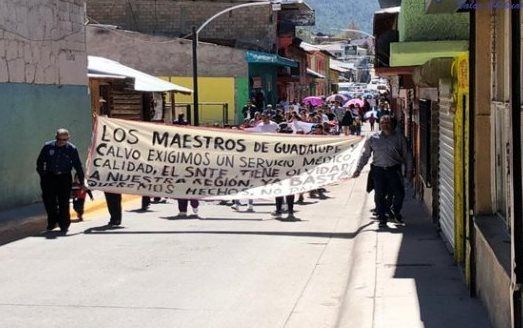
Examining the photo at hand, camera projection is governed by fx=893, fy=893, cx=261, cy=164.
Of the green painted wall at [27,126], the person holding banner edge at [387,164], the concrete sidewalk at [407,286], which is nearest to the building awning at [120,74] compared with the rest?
the green painted wall at [27,126]

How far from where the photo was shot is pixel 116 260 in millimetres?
10719

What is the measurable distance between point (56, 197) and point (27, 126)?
395cm

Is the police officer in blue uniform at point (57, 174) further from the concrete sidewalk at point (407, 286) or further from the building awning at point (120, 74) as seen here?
the building awning at point (120, 74)

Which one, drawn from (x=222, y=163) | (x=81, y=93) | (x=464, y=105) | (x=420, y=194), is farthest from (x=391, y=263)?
(x=81, y=93)

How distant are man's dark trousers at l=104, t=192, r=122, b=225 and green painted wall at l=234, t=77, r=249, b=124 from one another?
27735 millimetres

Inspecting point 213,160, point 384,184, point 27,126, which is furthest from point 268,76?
point 384,184

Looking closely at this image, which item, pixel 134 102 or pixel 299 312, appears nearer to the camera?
pixel 299 312

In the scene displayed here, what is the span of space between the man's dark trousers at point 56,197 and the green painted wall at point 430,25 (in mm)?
6000

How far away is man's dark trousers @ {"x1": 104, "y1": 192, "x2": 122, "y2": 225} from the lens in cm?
1380

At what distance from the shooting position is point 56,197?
43.9 feet

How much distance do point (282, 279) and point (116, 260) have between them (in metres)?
2.24

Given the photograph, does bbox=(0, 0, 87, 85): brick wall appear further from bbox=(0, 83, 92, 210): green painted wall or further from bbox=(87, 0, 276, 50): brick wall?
bbox=(87, 0, 276, 50): brick wall

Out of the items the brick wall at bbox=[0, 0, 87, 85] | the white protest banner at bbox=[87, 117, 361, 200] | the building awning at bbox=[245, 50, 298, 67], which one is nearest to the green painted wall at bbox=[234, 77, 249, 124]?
the building awning at bbox=[245, 50, 298, 67]

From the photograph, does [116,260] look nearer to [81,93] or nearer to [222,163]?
[222,163]
